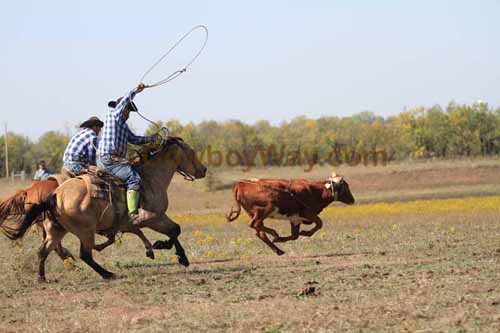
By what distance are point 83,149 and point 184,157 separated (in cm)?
182

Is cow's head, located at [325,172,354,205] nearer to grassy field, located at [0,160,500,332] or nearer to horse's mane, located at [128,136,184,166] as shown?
grassy field, located at [0,160,500,332]

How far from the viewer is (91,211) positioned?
47.8 ft

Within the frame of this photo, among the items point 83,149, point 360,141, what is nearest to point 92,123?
point 83,149

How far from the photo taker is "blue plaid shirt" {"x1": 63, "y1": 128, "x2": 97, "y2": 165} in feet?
52.1

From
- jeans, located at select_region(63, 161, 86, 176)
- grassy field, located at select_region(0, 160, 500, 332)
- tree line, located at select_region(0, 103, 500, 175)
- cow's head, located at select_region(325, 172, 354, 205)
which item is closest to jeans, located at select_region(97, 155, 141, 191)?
jeans, located at select_region(63, 161, 86, 176)

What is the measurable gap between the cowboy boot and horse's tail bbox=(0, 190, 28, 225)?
74.9 inches

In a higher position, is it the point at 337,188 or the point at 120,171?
the point at 120,171

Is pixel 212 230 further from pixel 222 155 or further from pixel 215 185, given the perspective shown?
pixel 222 155

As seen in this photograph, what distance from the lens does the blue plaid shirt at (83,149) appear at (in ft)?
52.1

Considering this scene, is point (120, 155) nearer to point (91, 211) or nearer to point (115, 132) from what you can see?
point (115, 132)

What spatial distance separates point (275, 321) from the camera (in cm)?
1008

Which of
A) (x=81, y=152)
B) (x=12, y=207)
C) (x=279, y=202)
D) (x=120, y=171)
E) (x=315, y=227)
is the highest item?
(x=81, y=152)

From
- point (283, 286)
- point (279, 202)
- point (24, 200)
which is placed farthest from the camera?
point (279, 202)

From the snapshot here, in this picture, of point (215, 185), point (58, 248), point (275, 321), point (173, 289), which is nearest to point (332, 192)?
point (58, 248)
